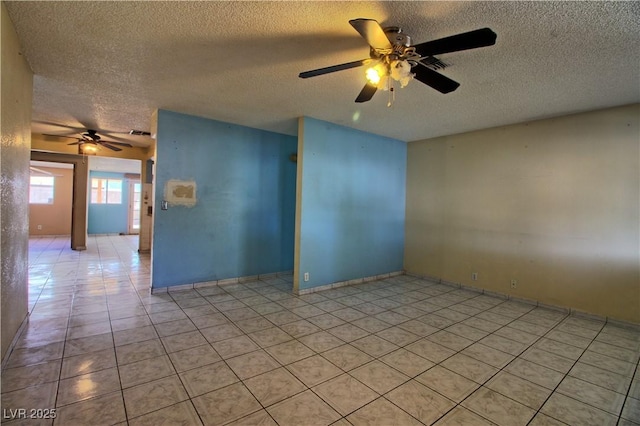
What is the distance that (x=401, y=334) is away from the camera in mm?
3016

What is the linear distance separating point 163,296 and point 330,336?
8.11ft

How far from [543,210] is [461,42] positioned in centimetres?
332

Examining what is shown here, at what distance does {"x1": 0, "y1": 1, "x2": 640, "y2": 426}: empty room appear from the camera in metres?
1.94

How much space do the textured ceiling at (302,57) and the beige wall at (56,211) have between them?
23.4 feet

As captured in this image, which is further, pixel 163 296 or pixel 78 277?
pixel 78 277

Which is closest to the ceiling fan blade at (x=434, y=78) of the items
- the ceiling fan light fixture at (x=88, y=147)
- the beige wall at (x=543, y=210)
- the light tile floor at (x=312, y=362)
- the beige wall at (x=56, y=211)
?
the light tile floor at (x=312, y=362)

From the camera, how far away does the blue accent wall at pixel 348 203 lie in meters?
4.31

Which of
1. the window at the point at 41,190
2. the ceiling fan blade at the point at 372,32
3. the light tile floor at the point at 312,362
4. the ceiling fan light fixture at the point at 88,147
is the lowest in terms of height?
the light tile floor at the point at 312,362

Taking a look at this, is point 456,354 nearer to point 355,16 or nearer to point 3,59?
point 355,16

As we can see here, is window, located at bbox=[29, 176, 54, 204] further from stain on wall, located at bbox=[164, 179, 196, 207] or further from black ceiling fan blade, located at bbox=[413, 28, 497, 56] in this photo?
black ceiling fan blade, located at bbox=[413, 28, 497, 56]

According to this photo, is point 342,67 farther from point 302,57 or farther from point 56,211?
point 56,211

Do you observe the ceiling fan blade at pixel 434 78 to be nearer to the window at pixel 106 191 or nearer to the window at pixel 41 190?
the window at pixel 106 191

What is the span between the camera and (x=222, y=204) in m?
4.64

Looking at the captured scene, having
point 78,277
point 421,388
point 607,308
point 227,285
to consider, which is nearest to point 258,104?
point 227,285
